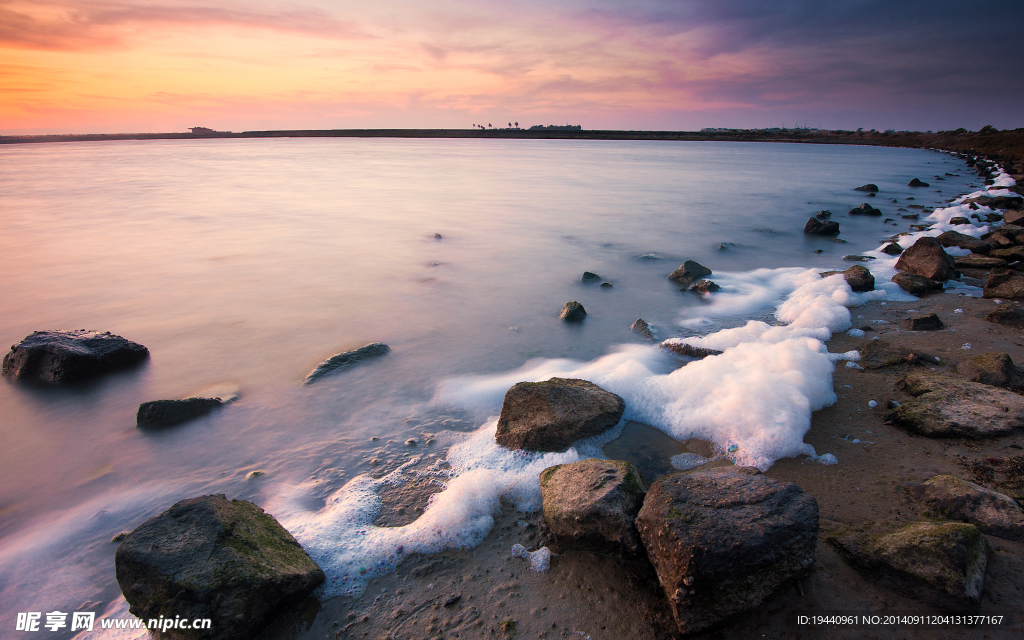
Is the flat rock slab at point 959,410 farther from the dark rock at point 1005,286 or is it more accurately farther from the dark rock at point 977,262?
the dark rock at point 977,262

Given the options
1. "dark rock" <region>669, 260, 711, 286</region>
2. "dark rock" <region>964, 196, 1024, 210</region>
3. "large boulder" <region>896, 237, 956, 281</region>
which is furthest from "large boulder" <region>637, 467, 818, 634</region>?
"dark rock" <region>964, 196, 1024, 210</region>

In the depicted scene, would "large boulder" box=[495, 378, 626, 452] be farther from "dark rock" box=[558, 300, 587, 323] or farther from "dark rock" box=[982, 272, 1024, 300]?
"dark rock" box=[982, 272, 1024, 300]

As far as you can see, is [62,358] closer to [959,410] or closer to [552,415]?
[552,415]

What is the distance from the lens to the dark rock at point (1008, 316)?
5133mm

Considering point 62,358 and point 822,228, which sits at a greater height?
point 822,228

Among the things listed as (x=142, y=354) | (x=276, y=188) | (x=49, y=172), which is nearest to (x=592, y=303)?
(x=142, y=354)

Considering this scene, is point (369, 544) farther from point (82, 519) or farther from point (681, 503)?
point (82, 519)

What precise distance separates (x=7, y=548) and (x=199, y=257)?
8.14 metres

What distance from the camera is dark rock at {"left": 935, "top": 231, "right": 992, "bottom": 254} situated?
8.24m

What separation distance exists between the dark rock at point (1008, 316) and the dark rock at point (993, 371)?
70.7 inches

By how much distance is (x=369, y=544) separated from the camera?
279 cm

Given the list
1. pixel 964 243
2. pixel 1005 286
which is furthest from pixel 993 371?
pixel 964 243

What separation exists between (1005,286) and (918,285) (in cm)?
86

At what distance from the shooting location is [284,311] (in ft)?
22.6
